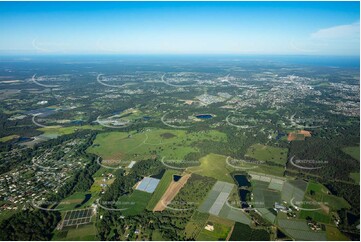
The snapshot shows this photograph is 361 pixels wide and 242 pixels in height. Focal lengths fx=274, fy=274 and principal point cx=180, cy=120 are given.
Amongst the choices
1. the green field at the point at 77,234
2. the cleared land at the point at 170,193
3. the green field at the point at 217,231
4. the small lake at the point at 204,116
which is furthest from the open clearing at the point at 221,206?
the small lake at the point at 204,116

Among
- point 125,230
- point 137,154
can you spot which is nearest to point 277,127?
point 137,154

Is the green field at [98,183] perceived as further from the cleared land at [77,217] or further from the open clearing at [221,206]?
the open clearing at [221,206]

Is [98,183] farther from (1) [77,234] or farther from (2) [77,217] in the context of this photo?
(1) [77,234]

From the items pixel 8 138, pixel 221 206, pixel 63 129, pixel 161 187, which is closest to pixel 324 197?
pixel 221 206

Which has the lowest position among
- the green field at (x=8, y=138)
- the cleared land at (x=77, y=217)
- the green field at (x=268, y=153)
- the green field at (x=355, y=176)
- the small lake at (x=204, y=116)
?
the green field at (x=8, y=138)

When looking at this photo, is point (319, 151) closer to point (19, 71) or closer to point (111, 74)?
point (111, 74)
